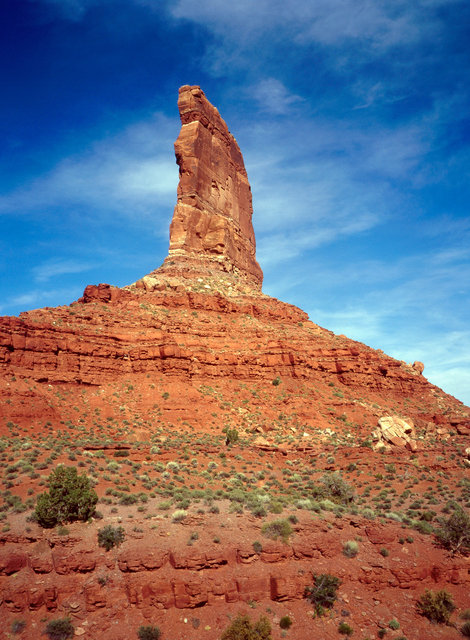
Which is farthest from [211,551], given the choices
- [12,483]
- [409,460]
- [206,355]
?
[206,355]

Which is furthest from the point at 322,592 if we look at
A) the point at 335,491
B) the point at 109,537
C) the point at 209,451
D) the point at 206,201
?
the point at 206,201

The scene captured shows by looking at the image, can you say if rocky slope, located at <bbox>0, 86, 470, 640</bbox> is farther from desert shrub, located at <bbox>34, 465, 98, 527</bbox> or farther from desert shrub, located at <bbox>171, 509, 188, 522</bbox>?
desert shrub, located at <bbox>34, 465, 98, 527</bbox>

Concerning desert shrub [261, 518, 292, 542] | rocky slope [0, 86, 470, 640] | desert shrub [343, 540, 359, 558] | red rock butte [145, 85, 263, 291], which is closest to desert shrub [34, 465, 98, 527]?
rocky slope [0, 86, 470, 640]

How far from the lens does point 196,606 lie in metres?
12.5

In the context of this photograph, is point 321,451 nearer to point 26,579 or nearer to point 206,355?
point 206,355

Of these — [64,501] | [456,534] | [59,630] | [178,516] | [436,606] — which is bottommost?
[436,606]

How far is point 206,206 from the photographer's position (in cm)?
5906

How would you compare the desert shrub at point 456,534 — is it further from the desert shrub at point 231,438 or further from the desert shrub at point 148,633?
the desert shrub at point 231,438

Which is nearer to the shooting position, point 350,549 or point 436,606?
point 436,606

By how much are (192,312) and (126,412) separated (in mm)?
15276

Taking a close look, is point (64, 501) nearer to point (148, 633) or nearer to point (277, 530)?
point (148, 633)

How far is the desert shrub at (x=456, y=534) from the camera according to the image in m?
16.1

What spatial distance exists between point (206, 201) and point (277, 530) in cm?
5130

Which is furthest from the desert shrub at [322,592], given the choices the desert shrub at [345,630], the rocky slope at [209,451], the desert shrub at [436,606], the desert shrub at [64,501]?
the desert shrub at [64,501]
